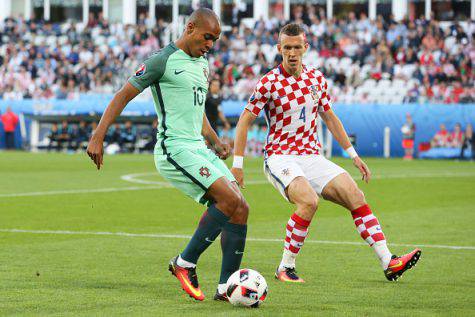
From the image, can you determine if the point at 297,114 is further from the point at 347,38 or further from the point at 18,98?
the point at 18,98

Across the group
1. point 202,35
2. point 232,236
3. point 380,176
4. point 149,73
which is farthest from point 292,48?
point 380,176

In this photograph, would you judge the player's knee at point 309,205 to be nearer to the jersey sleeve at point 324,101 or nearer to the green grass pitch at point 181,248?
the green grass pitch at point 181,248

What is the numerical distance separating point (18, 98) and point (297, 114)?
34.0 meters

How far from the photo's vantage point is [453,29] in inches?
1506

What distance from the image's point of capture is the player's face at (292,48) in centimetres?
942

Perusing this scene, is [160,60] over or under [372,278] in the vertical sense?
over

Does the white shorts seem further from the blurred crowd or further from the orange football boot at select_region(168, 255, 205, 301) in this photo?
the blurred crowd

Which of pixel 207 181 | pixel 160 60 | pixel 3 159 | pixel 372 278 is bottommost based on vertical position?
pixel 3 159

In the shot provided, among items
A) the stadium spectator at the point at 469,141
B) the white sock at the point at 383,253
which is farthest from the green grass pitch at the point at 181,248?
the stadium spectator at the point at 469,141

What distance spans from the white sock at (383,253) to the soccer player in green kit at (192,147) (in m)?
1.69

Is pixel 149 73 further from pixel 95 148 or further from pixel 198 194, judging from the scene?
pixel 198 194

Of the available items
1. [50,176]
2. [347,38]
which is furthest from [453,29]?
[50,176]

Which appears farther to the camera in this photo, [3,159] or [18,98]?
[18,98]

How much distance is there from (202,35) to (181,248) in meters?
Answer: 3.84
